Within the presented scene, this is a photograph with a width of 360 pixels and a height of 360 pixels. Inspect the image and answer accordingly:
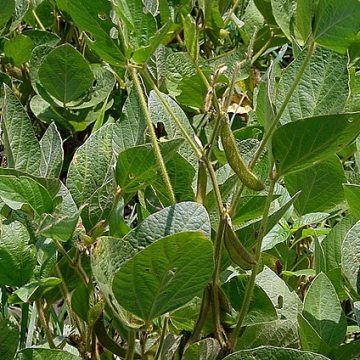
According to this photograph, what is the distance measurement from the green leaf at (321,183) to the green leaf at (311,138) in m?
0.25

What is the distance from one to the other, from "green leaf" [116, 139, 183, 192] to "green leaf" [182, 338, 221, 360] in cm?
17

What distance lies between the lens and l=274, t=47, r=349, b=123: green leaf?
0.77 metres

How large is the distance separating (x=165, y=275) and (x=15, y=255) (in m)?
0.18

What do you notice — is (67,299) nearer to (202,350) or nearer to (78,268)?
(78,268)

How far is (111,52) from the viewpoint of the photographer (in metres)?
0.76

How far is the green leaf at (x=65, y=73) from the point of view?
4.25 feet

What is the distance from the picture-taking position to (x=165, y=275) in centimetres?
63

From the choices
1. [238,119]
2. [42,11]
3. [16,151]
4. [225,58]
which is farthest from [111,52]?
[42,11]

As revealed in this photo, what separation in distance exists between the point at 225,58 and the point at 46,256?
698 millimetres

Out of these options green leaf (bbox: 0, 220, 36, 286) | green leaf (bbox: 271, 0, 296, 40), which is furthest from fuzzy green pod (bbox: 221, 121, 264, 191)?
green leaf (bbox: 271, 0, 296, 40)

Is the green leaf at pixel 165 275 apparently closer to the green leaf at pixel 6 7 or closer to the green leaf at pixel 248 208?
the green leaf at pixel 248 208

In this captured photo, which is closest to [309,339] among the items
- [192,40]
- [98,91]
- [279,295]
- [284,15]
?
[279,295]

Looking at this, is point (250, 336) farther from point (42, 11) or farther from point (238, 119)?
point (42, 11)

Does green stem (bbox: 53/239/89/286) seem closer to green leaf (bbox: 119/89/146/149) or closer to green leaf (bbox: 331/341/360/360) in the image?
green leaf (bbox: 119/89/146/149)
